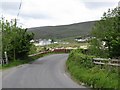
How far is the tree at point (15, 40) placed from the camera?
1870 inches

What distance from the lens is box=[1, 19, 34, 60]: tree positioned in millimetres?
47500

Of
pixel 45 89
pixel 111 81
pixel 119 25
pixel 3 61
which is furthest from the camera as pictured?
pixel 3 61

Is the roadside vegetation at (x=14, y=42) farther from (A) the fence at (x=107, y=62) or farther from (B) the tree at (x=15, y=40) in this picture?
(A) the fence at (x=107, y=62)

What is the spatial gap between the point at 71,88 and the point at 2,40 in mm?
28452

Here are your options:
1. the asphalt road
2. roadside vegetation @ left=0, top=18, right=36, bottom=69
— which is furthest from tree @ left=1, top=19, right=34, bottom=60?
the asphalt road

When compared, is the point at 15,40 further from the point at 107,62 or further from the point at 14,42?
the point at 107,62

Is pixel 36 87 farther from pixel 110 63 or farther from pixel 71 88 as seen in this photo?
pixel 110 63

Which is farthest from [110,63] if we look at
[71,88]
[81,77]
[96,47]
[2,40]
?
[2,40]

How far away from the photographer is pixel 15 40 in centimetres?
4925

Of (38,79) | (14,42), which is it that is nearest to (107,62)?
(38,79)

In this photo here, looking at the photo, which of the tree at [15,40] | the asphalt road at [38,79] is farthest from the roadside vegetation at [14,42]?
the asphalt road at [38,79]

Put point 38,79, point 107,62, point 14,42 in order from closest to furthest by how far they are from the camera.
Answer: point 107,62 → point 38,79 → point 14,42

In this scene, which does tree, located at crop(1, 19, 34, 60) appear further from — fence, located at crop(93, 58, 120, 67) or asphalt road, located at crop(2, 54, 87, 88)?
fence, located at crop(93, 58, 120, 67)

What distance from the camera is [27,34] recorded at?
52.7m
